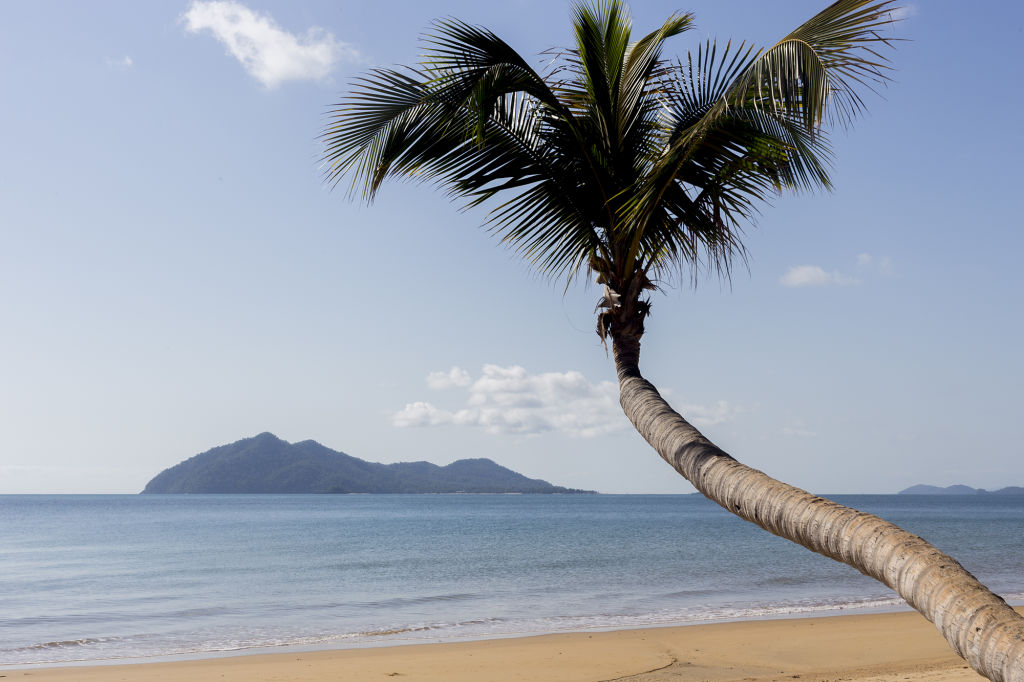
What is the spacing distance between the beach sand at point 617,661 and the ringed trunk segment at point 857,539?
6.44 m

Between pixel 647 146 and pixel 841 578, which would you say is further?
pixel 841 578

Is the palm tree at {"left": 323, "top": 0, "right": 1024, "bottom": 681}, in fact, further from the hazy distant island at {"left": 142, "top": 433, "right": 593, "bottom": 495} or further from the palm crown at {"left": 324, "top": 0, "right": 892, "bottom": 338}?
the hazy distant island at {"left": 142, "top": 433, "right": 593, "bottom": 495}

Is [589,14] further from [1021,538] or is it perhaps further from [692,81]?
[1021,538]

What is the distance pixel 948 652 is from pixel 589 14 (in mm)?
10798

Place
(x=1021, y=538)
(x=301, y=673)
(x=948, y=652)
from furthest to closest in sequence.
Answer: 1. (x=1021, y=538)
2. (x=948, y=652)
3. (x=301, y=673)

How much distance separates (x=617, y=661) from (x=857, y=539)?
845 cm

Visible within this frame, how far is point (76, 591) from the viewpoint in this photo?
19.6 meters

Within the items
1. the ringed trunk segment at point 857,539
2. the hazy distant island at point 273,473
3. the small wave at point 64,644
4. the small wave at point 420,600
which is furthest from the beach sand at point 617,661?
the hazy distant island at point 273,473

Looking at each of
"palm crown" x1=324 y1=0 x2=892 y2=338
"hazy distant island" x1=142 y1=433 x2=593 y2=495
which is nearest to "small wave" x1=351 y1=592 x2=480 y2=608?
"palm crown" x1=324 y1=0 x2=892 y2=338

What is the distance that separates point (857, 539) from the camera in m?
2.75

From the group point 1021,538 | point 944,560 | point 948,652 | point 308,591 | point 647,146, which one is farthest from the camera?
point 1021,538

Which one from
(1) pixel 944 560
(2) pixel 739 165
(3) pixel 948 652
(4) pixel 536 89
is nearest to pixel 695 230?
(2) pixel 739 165

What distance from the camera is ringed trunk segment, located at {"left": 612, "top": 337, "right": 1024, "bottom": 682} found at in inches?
84.3

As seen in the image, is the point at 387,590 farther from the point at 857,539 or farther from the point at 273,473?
the point at 273,473
